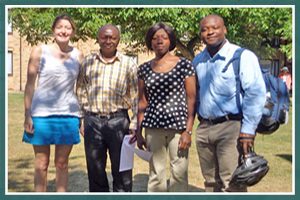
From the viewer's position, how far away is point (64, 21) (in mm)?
3930

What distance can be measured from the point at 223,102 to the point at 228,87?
0.15 m

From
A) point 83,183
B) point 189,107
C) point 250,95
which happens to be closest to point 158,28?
point 189,107

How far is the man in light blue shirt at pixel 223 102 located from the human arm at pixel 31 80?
161cm

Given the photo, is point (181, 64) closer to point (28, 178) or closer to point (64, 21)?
point (64, 21)

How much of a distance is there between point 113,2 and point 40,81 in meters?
1.90

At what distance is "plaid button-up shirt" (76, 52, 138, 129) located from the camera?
3953 millimetres

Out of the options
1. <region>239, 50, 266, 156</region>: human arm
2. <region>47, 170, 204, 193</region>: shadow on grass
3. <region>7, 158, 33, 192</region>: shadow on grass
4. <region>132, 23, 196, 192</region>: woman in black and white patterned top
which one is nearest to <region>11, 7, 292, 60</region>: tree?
<region>7, 158, 33, 192</region>: shadow on grass

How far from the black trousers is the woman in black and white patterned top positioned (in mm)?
277

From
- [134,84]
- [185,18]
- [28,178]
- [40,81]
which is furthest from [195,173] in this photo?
[185,18]

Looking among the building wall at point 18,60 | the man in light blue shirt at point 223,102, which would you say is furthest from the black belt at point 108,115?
the building wall at point 18,60

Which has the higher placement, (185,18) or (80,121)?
(185,18)

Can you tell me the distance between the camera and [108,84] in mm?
3947

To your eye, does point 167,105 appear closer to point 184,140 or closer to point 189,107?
point 189,107

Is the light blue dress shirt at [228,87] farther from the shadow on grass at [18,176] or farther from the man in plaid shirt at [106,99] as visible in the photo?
the shadow on grass at [18,176]
